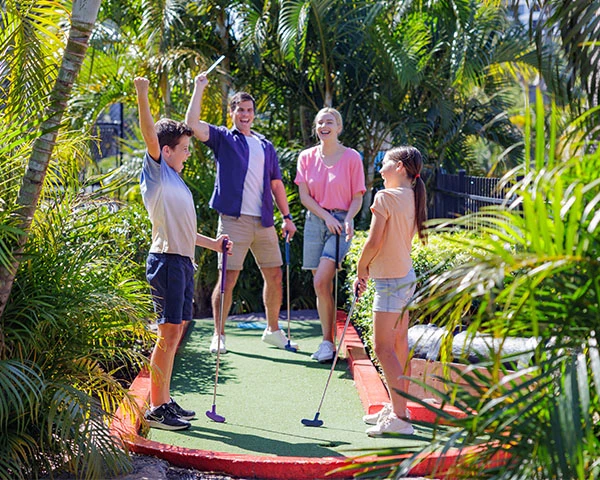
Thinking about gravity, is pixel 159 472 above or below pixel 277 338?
below

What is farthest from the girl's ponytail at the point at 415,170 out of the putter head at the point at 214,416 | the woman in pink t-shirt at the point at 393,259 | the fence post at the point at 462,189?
the fence post at the point at 462,189

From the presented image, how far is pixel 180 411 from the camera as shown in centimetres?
581

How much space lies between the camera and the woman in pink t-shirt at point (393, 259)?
5500 mm

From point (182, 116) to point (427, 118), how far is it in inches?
141

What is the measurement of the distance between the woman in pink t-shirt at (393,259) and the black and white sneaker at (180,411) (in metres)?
1.17

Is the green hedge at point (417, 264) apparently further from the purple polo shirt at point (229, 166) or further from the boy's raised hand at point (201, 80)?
the boy's raised hand at point (201, 80)

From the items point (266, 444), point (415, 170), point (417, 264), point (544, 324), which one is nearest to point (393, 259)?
point (415, 170)

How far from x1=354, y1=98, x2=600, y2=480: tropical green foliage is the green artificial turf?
155cm

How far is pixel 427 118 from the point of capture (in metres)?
13.4

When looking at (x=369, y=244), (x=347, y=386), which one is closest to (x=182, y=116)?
(x=347, y=386)

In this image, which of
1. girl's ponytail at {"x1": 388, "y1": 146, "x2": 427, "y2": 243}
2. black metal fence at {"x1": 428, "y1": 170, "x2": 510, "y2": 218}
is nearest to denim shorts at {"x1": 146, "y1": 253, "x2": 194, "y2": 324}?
girl's ponytail at {"x1": 388, "y1": 146, "x2": 427, "y2": 243}

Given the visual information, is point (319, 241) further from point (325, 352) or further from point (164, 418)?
point (164, 418)

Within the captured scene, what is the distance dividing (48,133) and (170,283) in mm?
1443

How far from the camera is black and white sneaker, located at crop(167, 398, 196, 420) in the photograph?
18.7 feet
